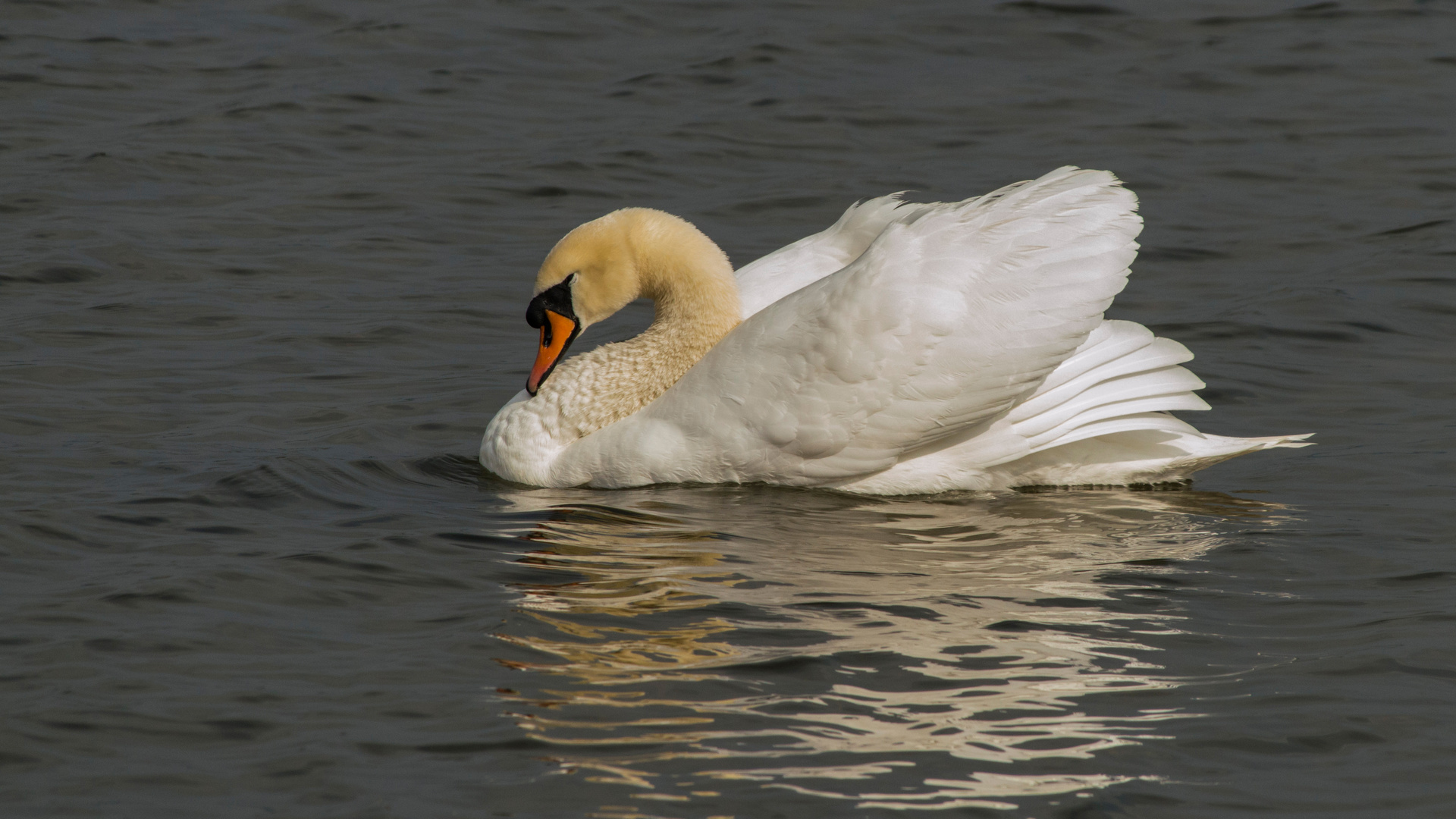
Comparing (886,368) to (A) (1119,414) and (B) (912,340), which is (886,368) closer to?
(B) (912,340)

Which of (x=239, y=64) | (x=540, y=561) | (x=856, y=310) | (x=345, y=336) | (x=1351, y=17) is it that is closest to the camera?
(x=540, y=561)

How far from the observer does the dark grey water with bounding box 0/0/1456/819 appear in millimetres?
5043

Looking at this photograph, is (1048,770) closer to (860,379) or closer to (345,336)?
(860,379)

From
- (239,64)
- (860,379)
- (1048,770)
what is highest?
(239,64)

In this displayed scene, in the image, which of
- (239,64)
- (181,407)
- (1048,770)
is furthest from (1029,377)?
(239,64)

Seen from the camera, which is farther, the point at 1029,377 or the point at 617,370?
the point at 617,370

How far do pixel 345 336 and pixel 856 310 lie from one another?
152 inches

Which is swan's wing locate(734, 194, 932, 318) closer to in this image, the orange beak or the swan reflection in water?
the orange beak

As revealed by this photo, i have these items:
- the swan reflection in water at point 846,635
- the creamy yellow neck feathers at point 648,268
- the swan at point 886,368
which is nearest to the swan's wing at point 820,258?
the swan at point 886,368

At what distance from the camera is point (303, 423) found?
8492mm

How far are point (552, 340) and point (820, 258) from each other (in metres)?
1.35

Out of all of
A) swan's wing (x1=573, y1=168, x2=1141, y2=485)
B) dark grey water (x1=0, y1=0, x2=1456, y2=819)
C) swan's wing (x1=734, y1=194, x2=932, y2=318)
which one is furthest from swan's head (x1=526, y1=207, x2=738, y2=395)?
dark grey water (x1=0, y1=0, x2=1456, y2=819)

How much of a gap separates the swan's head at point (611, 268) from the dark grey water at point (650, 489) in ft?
2.57

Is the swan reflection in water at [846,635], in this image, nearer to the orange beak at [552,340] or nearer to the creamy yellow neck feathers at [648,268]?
the orange beak at [552,340]
